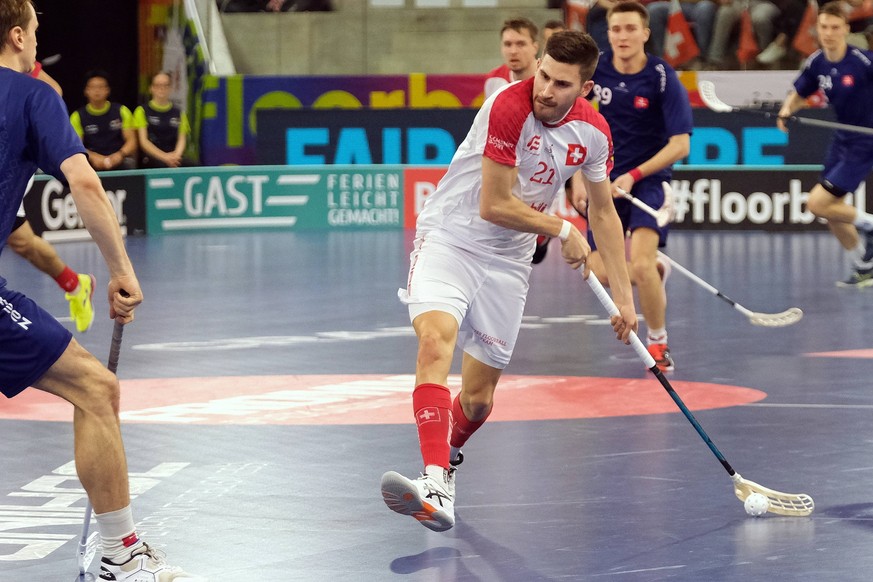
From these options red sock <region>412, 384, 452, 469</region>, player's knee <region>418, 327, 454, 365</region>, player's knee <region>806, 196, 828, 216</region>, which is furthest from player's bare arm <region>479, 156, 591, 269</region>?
player's knee <region>806, 196, 828, 216</region>

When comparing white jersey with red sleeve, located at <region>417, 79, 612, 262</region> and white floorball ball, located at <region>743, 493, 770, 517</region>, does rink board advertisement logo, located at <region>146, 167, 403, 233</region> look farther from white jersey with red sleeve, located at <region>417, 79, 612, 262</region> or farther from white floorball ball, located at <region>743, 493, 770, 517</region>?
white floorball ball, located at <region>743, 493, 770, 517</region>

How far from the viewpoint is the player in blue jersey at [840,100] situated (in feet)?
38.5

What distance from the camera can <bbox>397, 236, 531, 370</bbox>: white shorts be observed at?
5496 millimetres

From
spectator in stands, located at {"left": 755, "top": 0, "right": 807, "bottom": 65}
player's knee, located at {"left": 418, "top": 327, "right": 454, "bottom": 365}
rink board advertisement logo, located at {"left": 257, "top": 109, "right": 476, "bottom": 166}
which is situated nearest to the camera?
player's knee, located at {"left": 418, "top": 327, "right": 454, "bottom": 365}

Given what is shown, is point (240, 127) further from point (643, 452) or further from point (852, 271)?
point (643, 452)

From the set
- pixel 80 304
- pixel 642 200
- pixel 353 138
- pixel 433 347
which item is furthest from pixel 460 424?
pixel 353 138

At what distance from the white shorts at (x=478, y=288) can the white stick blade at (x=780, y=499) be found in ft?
3.25

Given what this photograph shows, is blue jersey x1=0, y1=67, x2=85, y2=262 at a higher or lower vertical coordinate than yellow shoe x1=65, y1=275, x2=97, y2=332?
higher

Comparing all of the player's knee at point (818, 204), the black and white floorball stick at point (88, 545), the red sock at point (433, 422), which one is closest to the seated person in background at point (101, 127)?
the player's knee at point (818, 204)

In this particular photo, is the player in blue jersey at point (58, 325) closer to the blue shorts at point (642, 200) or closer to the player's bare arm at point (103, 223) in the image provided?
the player's bare arm at point (103, 223)

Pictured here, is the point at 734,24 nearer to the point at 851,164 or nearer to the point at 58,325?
the point at 851,164

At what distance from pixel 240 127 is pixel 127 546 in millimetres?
17071

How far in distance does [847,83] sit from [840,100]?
21 centimetres

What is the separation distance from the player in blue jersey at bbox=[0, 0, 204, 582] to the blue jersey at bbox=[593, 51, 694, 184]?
4958mm
